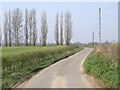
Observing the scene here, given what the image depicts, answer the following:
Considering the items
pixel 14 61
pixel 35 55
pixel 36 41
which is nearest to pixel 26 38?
pixel 36 41

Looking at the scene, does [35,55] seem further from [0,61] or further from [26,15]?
→ [26,15]

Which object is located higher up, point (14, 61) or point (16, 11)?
point (16, 11)

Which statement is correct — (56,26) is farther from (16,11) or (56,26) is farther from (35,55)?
(35,55)

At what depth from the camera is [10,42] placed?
9694 centimetres

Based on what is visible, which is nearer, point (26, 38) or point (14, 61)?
point (14, 61)

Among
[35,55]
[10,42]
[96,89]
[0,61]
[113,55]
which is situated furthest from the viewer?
[10,42]

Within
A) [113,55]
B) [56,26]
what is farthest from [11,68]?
[56,26]

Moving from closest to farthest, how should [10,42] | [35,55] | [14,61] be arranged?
[14,61] < [35,55] < [10,42]

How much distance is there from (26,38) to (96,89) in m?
82.2

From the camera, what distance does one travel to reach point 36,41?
101 meters

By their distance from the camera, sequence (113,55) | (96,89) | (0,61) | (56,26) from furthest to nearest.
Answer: (56,26), (0,61), (113,55), (96,89)

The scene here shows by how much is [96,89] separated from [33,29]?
85634 millimetres

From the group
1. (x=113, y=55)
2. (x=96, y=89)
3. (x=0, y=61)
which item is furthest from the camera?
(x=0, y=61)

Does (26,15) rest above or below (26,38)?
above
